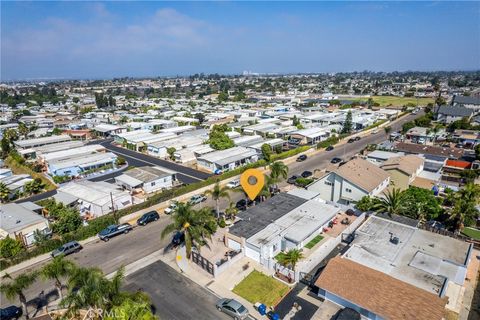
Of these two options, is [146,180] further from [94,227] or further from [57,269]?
[57,269]

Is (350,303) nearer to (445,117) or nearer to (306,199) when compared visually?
(306,199)

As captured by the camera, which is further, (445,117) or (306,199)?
(445,117)

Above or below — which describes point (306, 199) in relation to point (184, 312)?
above

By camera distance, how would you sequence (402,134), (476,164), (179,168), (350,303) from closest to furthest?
(350,303)
(476,164)
(179,168)
(402,134)

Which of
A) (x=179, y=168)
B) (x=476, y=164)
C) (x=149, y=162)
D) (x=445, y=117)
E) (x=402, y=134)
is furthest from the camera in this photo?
(x=445, y=117)

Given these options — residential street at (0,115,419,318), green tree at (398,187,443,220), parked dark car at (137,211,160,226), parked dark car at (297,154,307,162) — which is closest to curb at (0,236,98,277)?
residential street at (0,115,419,318)

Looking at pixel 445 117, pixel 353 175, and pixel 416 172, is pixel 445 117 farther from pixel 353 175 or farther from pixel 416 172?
pixel 353 175

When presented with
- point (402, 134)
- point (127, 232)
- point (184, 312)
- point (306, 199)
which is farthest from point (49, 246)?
point (402, 134)

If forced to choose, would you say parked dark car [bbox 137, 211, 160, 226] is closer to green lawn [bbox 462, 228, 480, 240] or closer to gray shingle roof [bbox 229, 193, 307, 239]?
gray shingle roof [bbox 229, 193, 307, 239]
